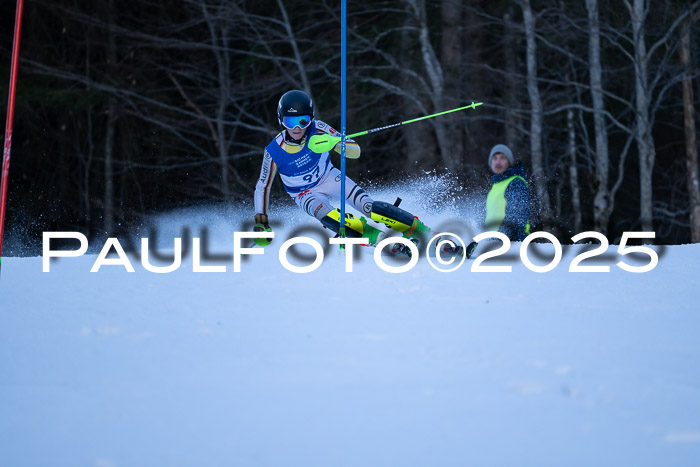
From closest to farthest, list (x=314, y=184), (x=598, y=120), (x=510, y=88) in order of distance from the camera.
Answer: (x=314, y=184), (x=598, y=120), (x=510, y=88)

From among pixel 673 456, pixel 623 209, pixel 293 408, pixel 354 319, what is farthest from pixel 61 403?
pixel 623 209

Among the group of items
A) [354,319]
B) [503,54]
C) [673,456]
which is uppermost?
[503,54]

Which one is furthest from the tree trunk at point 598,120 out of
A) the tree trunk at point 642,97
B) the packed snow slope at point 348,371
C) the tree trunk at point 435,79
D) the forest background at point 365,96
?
the packed snow slope at point 348,371

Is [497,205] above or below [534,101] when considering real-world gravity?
below

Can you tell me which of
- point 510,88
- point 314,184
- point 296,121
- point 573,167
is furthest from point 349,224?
point 573,167

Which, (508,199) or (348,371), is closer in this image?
(348,371)

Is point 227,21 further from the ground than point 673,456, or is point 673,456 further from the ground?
point 227,21

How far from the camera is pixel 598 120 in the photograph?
13562 mm

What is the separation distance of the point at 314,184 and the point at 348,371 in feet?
11.4

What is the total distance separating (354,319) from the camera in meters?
4.36

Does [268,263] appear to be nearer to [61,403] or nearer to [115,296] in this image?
[115,296]

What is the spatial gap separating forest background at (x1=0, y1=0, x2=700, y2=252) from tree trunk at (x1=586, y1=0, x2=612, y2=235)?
0.11 feet

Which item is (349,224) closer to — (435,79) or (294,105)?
(294,105)

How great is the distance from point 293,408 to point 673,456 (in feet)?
4.40
